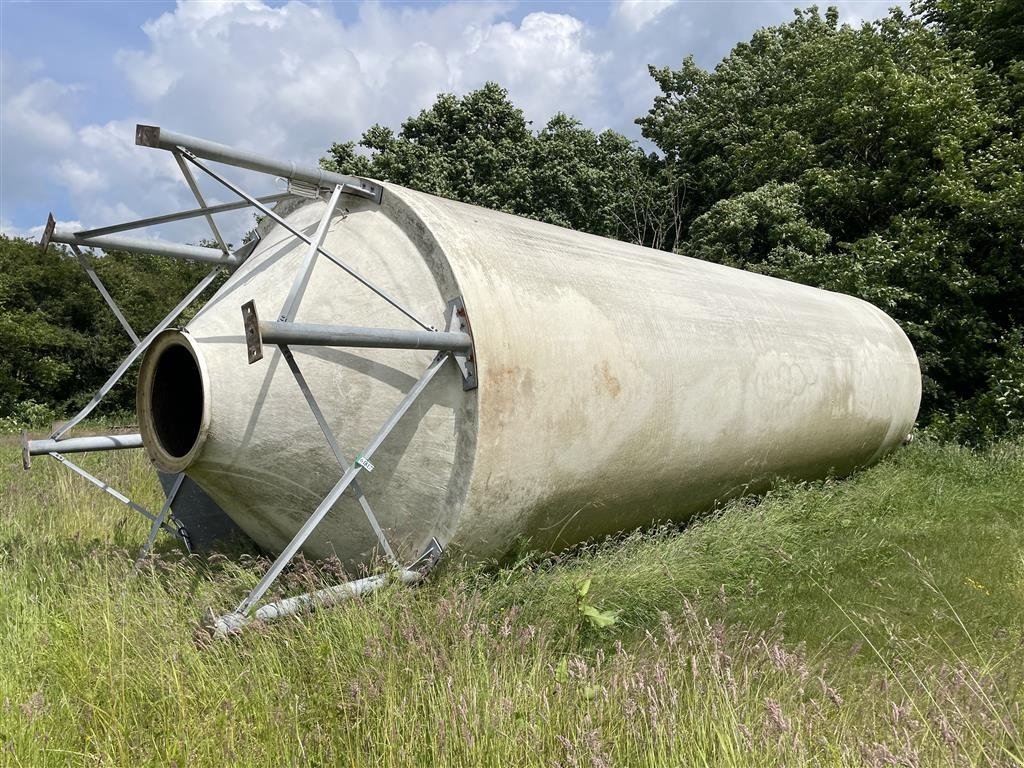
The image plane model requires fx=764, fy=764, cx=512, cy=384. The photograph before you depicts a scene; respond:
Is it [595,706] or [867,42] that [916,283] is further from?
[595,706]

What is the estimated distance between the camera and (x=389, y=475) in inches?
169

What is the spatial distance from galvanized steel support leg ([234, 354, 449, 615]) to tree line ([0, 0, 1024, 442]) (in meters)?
9.83

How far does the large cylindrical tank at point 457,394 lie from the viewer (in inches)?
165

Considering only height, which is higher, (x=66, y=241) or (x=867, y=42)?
(x=867, y=42)

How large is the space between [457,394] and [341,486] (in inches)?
30.9

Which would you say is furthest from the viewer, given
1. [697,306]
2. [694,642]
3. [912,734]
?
[697,306]

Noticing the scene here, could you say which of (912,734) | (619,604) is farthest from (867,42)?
(912,734)

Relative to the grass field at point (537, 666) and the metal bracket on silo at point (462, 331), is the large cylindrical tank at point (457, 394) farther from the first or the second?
the grass field at point (537, 666)

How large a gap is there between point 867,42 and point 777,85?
526cm

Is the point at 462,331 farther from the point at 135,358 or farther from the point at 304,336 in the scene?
the point at 135,358

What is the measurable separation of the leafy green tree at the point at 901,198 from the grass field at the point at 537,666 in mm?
7678

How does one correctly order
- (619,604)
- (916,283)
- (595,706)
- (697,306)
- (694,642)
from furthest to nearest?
(916,283)
(697,306)
(619,604)
(694,642)
(595,706)

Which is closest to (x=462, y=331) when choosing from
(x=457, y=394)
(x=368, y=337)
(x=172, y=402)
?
(x=457, y=394)

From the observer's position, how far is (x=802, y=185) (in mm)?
16312
